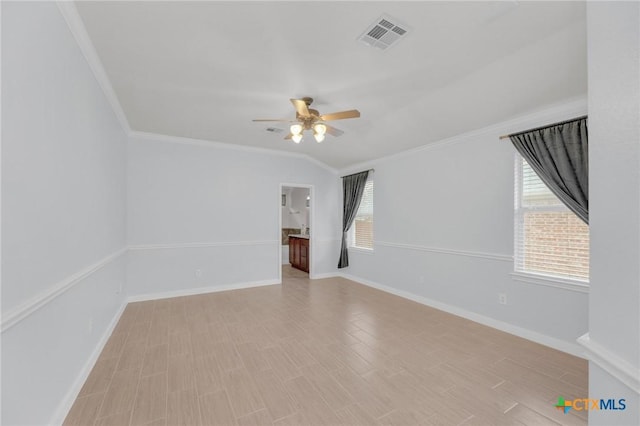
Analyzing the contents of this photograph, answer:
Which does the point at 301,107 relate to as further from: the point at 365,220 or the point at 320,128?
the point at 365,220

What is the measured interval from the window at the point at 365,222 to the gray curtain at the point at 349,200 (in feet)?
0.45

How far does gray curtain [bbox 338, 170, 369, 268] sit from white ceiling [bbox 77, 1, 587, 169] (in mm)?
2104

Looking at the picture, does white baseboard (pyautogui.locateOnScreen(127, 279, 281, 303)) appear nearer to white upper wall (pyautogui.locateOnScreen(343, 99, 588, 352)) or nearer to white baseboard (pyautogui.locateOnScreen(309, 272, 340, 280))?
white baseboard (pyautogui.locateOnScreen(309, 272, 340, 280))

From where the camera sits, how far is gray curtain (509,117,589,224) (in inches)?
104

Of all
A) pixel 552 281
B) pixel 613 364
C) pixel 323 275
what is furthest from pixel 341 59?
pixel 323 275

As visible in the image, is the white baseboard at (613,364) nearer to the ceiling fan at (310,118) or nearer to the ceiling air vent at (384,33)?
the ceiling air vent at (384,33)

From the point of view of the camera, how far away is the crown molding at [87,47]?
71.0 inches

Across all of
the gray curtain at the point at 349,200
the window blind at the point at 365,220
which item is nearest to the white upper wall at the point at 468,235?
the window blind at the point at 365,220

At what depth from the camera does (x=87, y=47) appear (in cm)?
218

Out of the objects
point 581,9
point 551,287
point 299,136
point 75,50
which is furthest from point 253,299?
point 581,9

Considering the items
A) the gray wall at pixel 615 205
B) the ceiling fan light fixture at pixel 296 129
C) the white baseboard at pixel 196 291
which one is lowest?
the white baseboard at pixel 196 291

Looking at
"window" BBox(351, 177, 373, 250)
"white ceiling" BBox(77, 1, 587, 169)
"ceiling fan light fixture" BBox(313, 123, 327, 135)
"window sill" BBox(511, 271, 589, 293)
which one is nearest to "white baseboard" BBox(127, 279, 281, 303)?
"window" BBox(351, 177, 373, 250)

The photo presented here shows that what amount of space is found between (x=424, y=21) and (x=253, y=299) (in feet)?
14.4

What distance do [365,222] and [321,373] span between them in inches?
152
